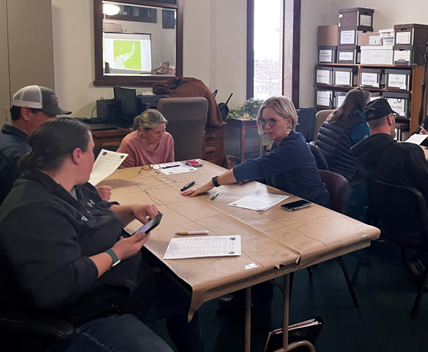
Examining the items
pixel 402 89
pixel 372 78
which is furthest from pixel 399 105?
pixel 372 78

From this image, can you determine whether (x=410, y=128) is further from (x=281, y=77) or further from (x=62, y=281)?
(x=62, y=281)

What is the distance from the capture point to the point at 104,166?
237 centimetres

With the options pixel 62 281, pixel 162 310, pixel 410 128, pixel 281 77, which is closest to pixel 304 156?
pixel 162 310

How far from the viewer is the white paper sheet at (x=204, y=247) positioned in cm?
152

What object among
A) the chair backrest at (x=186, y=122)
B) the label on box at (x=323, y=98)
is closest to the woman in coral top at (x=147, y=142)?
the chair backrest at (x=186, y=122)

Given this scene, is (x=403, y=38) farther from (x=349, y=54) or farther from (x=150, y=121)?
(x=150, y=121)

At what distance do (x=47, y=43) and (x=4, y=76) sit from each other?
453mm

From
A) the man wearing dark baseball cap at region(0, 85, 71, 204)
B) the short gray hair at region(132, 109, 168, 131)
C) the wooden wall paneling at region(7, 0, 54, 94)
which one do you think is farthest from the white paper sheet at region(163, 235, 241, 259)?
the wooden wall paneling at region(7, 0, 54, 94)

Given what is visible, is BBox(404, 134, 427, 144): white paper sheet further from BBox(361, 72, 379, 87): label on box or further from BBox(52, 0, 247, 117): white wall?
BBox(52, 0, 247, 117): white wall

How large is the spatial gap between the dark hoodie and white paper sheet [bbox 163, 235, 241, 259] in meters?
1.24

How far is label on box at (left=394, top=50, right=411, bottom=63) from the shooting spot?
4629 mm

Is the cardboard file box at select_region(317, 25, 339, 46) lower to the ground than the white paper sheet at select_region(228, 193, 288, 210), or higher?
higher

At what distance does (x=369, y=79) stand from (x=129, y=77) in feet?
9.20

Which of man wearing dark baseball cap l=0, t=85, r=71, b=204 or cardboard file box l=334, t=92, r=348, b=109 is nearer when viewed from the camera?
man wearing dark baseball cap l=0, t=85, r=71, b=204
